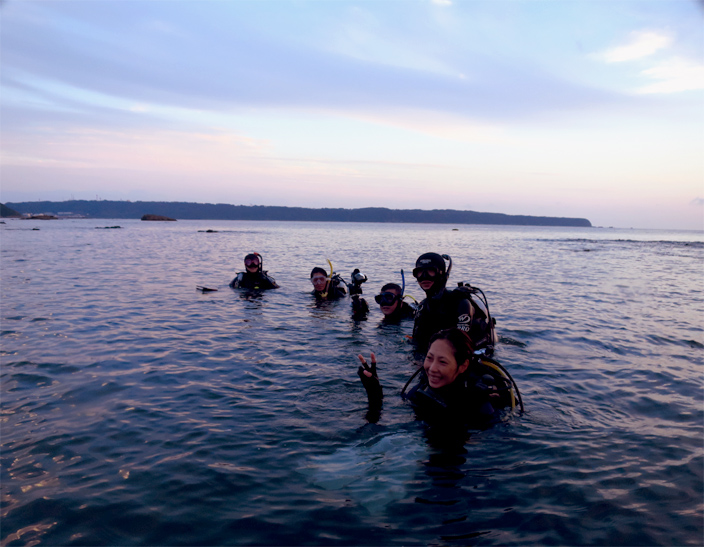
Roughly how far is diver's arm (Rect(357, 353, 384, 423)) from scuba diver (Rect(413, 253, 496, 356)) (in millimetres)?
2046

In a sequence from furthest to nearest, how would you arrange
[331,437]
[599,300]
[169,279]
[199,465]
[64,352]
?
1. [169,279]
2. [599,300]
3. [64,352]
4. [331,437]
5. [199,465]

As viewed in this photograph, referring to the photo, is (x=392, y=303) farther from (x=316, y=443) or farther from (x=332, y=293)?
(x=316, y=443)

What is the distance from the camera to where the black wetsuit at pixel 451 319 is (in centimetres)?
694

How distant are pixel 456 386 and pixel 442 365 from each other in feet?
1.36

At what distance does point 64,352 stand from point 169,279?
1023 cm

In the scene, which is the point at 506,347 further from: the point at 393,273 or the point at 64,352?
the point at 393,273

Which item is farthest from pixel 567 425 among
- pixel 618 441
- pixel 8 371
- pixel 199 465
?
pixel 8 371

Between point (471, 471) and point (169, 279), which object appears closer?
point (471, 471)

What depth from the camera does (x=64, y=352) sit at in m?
7.86

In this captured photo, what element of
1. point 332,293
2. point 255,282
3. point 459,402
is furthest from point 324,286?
point 459,402

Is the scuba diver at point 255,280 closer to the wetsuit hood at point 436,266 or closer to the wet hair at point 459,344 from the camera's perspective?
the wetsuit hood at point 436,266

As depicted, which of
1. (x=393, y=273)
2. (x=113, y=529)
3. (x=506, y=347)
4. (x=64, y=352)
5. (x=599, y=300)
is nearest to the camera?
(x=113, y=529)

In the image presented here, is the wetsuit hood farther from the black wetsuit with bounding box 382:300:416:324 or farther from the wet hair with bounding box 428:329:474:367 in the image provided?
the black wetsuit with bounding box 382:300:416:324

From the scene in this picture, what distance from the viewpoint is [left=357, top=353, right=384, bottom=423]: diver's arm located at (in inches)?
210
